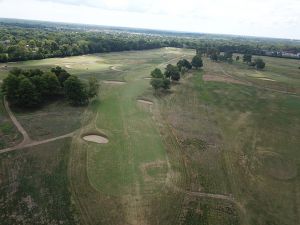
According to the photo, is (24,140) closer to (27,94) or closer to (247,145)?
(27,94)

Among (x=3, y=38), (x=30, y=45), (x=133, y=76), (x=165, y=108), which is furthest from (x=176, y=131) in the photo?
(x=3, y=38)

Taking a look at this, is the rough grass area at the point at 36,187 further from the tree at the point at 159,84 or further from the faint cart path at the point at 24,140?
the tree at the point at 159,84

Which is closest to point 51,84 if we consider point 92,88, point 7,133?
point 92,88

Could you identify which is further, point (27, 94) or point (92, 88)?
point (92, 88)

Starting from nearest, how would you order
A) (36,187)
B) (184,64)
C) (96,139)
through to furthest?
(36,187), (96,139), (184,64)

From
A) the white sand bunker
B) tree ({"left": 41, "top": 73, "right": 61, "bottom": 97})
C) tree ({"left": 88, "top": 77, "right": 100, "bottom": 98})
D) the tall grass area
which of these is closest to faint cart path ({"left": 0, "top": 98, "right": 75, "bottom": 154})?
the white sand bunker
